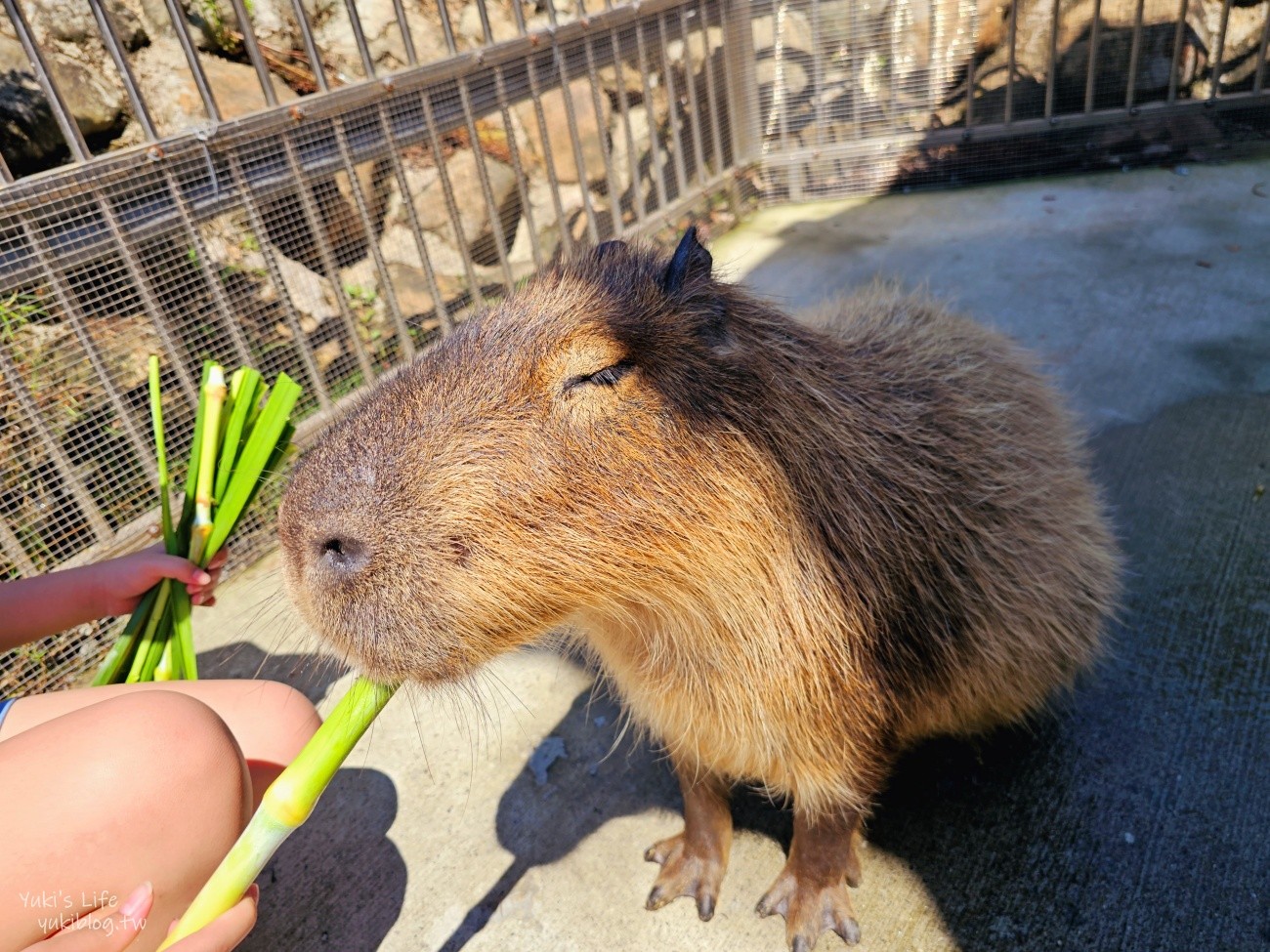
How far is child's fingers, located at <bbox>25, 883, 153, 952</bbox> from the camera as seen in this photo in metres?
1.26

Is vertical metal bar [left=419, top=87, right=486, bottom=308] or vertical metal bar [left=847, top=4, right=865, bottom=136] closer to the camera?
vertical metal bar [left=419, top=87, right=486, bottom=308]

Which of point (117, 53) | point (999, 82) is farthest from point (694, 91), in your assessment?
point (117, 53)

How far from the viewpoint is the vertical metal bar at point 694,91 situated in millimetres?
5414

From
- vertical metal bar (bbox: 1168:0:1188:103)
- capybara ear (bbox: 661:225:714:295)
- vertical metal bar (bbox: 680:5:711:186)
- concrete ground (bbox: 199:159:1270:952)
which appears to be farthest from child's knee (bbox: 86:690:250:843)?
vertical metal bar (bbox: 1168:0:1188:103)

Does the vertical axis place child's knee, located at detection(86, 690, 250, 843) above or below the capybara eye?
below

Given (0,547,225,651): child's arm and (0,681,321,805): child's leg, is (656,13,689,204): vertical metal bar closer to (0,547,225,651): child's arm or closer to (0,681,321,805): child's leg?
(0,547,225,651): child's arm

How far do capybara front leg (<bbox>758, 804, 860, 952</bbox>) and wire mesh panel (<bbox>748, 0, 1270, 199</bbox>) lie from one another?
512cm

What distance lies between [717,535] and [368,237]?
2.74 meters

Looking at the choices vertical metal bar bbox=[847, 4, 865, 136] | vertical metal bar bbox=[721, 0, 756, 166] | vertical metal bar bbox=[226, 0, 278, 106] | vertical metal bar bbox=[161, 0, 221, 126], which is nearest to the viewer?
vertical metal bar bbox=[161, 0, 221, 126]

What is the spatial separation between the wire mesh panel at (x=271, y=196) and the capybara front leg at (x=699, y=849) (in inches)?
65.0

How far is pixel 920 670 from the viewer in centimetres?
186

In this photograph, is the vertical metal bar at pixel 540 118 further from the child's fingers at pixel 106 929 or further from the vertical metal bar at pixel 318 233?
the child's fingers at pixel 106 929

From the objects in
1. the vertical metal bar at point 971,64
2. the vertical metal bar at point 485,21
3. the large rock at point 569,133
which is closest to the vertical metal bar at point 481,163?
the vertical metal bar at point 485,21

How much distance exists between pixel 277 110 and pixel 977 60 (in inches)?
182
